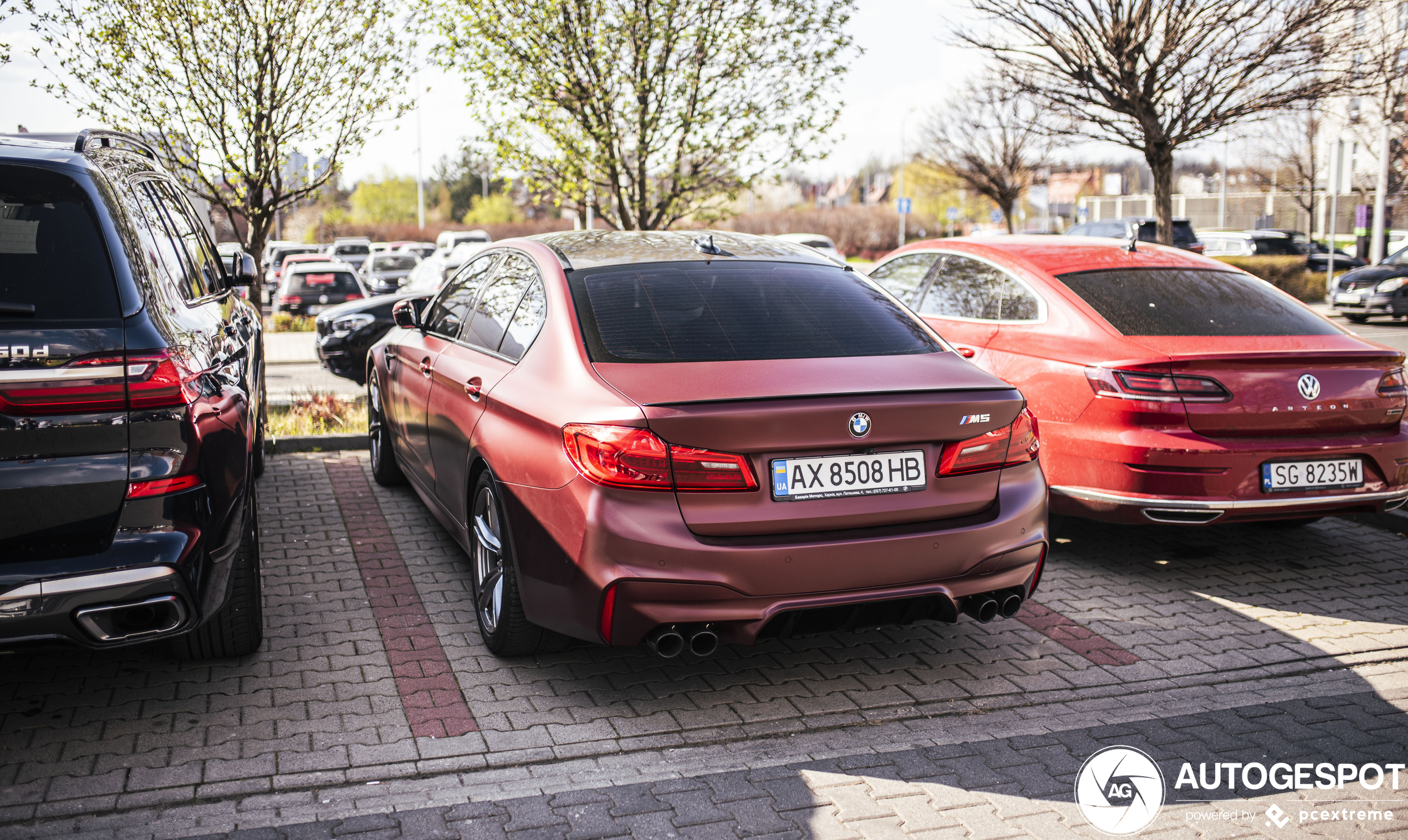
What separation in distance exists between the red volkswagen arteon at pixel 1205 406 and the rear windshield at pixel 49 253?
3.20 m

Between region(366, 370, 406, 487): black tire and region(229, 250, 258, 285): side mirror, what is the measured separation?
3.30ft

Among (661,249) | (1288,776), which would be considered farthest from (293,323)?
(1288,776)

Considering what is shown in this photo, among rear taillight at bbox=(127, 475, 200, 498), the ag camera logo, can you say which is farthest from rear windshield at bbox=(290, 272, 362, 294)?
the ag camera logo

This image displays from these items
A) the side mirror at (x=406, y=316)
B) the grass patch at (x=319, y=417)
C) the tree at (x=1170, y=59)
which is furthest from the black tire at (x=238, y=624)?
the tree at (x=1170, y=59)

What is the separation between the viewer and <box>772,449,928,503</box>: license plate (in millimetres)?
3494

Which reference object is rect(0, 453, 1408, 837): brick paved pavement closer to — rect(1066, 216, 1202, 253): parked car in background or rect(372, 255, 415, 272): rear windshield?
rect(1066, 216, 1202, 253): parked car in background

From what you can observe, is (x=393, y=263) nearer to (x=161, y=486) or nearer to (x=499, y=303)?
(x=499, y=303)

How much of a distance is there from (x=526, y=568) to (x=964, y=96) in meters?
32.0

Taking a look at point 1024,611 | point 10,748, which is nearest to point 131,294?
point 10,748

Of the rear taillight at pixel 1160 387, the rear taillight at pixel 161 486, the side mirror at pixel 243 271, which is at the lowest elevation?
the rear taillight at pixel 161 486

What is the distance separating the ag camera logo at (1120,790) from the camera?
10.3 ft

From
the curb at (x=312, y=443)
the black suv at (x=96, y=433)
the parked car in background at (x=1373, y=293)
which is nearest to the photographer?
the black suv at (x=96, y=433)

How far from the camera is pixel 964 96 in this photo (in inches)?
1299

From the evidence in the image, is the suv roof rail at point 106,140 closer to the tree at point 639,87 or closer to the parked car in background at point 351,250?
the tree at point 639,87
